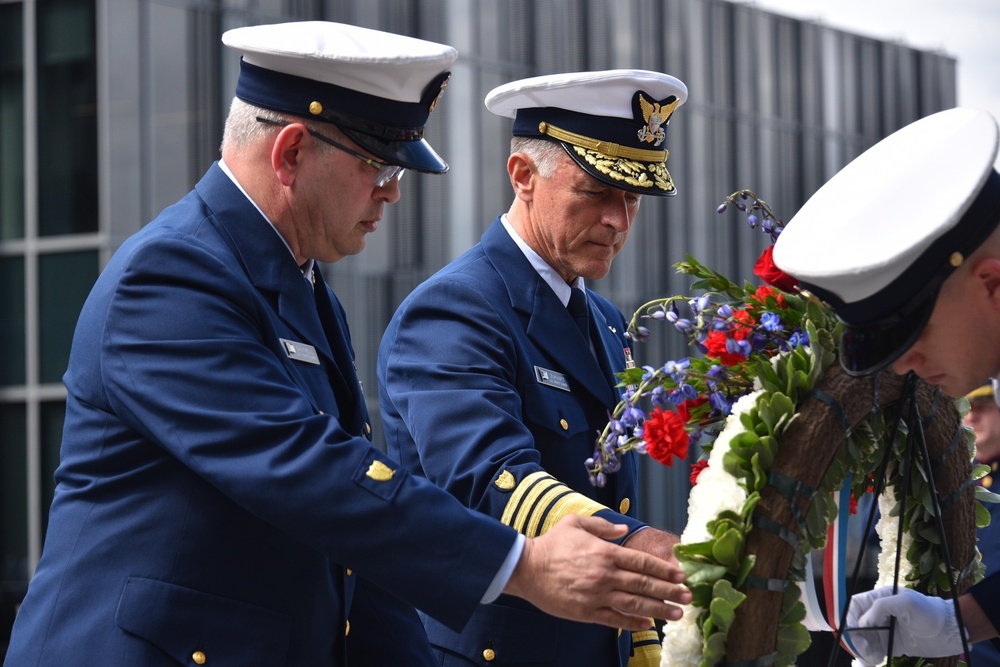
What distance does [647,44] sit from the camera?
17.2 meters

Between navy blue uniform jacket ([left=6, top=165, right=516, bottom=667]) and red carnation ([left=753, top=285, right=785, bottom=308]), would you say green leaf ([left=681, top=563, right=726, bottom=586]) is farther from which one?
red carnation ([left=753, top=285, right=785, bottom=308])

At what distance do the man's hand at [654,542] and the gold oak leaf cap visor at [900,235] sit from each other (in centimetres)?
55

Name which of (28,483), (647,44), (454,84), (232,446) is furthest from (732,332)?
(647,44)

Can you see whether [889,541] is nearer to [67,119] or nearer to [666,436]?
[666,436]

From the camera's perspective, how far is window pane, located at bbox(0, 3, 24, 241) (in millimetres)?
11875

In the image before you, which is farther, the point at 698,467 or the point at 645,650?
the point at 645,650

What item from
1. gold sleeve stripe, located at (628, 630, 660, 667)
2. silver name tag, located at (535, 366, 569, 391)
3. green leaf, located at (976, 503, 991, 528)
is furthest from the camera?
gold sleeve stripe, located at (628, 630, 660, 667)

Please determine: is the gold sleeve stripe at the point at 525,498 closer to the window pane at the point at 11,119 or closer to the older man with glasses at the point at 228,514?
the older man with glasses at the point at 228,514

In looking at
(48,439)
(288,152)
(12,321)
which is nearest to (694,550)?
(288,152)

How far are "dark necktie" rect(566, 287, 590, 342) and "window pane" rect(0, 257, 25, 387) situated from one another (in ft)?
30.2

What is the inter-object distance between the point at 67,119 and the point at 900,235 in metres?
10.6

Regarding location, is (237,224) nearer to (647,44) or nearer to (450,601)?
(450,601)

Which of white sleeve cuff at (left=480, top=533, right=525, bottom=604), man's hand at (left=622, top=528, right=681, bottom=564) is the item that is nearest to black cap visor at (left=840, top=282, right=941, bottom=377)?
man's hand at (left=622, top=528, right=681, bottom=564)

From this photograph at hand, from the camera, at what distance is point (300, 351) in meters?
2.71
